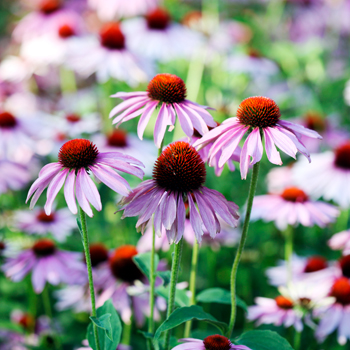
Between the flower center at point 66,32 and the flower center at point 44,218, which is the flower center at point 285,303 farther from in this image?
the flower center at point 66,32

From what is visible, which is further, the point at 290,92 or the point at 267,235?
the point at 290,92

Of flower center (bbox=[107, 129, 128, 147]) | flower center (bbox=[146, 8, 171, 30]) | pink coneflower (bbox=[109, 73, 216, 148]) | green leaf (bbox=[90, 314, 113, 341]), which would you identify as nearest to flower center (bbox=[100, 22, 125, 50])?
flower center (bbox=[146, 8, 171, 30])

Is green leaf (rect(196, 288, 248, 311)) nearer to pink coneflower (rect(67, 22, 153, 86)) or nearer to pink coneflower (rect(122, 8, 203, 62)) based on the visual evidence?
pink coneflower (rect(67, 22, 153, 86))

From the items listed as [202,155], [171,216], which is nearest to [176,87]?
[202,155]

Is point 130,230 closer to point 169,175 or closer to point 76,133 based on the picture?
point 76,133

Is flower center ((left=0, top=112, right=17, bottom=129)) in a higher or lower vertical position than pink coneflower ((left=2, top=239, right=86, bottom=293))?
higher

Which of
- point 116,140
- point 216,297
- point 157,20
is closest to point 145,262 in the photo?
point 216,297
